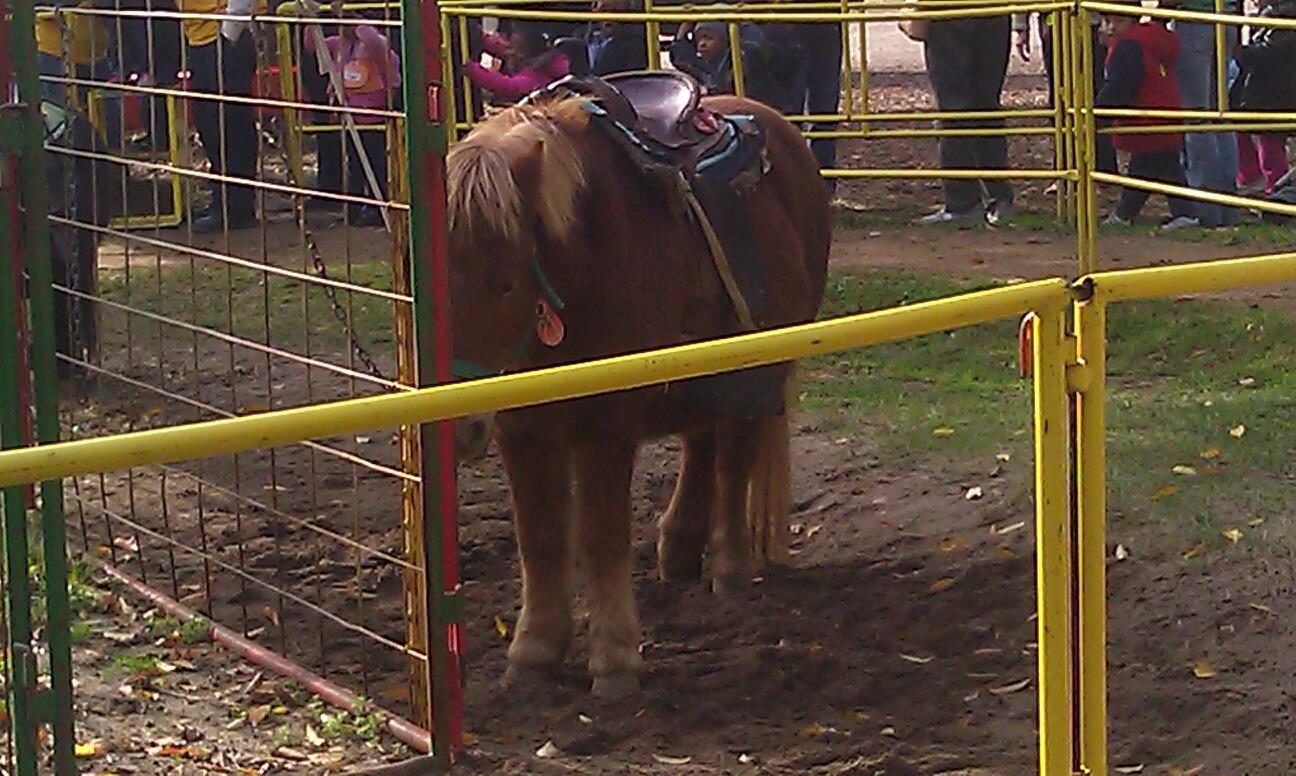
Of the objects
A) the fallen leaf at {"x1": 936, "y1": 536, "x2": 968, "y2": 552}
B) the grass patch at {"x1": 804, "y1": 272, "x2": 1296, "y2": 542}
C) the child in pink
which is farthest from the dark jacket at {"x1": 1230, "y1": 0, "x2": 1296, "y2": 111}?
the fallen leaf at {"x1": 936, "y1": 536, "x2": 968, "y2": 552}

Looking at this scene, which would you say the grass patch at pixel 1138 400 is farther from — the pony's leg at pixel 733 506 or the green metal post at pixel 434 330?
the green metal post at pixel 434 330

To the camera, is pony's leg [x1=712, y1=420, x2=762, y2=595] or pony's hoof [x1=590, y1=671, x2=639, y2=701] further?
pony's leg [x1=712, y1=420, x2=762, y2=595]

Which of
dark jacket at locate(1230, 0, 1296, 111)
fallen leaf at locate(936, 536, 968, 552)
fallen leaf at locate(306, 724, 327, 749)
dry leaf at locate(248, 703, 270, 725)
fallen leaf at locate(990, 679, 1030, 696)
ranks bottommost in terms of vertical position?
fallen leaf at locate(990, 679, 1030, 696)

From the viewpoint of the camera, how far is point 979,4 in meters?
10.4

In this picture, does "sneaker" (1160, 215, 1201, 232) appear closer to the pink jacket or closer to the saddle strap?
the pink jacket

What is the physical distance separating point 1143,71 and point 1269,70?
2.91 ft

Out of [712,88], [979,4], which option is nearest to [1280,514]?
[979,4]

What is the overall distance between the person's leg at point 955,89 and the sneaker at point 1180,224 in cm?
110

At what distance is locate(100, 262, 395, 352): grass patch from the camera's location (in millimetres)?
9492

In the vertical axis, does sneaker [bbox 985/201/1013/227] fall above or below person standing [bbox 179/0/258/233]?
below

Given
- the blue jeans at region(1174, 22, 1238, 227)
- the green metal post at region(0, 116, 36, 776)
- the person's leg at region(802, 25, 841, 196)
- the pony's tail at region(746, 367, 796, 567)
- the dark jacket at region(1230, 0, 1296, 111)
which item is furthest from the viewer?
the person's leg at region(802, 25, 841, 196)

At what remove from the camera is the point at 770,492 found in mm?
6246

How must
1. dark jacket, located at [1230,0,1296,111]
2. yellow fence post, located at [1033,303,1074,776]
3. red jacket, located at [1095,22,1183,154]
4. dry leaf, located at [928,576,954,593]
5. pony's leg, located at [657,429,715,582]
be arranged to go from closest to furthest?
yellow fence post, located at [1033,303,1074,776] < dry leaf, located at [928,576,954,593] < pony's leg, located at [657,429,715,582] < red jacket, located at [1095,22,1183,154] < dark jacket, located at [1230,0,1296,111]

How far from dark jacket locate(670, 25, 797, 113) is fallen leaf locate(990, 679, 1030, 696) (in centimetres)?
677
